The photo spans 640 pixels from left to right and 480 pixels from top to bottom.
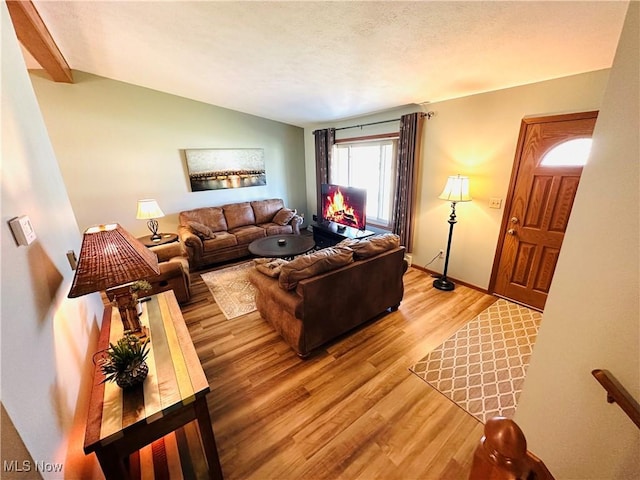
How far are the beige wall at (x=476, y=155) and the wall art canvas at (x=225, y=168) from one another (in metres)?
2.68

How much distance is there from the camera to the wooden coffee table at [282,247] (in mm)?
3370

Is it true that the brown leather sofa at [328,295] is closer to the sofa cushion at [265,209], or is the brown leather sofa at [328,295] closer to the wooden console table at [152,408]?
the wooden console table at [152,408]

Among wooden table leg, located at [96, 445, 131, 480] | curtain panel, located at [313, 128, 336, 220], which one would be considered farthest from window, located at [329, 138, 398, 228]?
wooden table leg, located at [96, 445, 131, 480]

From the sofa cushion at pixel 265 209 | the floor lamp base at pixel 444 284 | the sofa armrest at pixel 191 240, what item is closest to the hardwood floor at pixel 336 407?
the floor lamp base at pixel 444 284

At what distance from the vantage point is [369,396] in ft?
6.26

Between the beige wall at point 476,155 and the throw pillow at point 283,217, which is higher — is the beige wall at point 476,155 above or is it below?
above

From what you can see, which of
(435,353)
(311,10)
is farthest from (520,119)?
(435,353)

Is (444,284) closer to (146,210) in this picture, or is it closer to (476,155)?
(476,155)

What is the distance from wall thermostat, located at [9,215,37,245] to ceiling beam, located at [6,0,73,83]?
7.11 feet

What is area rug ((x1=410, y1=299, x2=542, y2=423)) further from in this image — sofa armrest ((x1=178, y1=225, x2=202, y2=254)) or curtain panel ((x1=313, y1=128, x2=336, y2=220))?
curtain panel ((x1=313, y1=128, x2=336, y2=220))

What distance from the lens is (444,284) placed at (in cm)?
341

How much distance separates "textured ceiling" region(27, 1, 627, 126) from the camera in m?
1.67

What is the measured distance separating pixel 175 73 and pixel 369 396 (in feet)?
13.8

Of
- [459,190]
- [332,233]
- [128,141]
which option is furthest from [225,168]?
[459,190]
